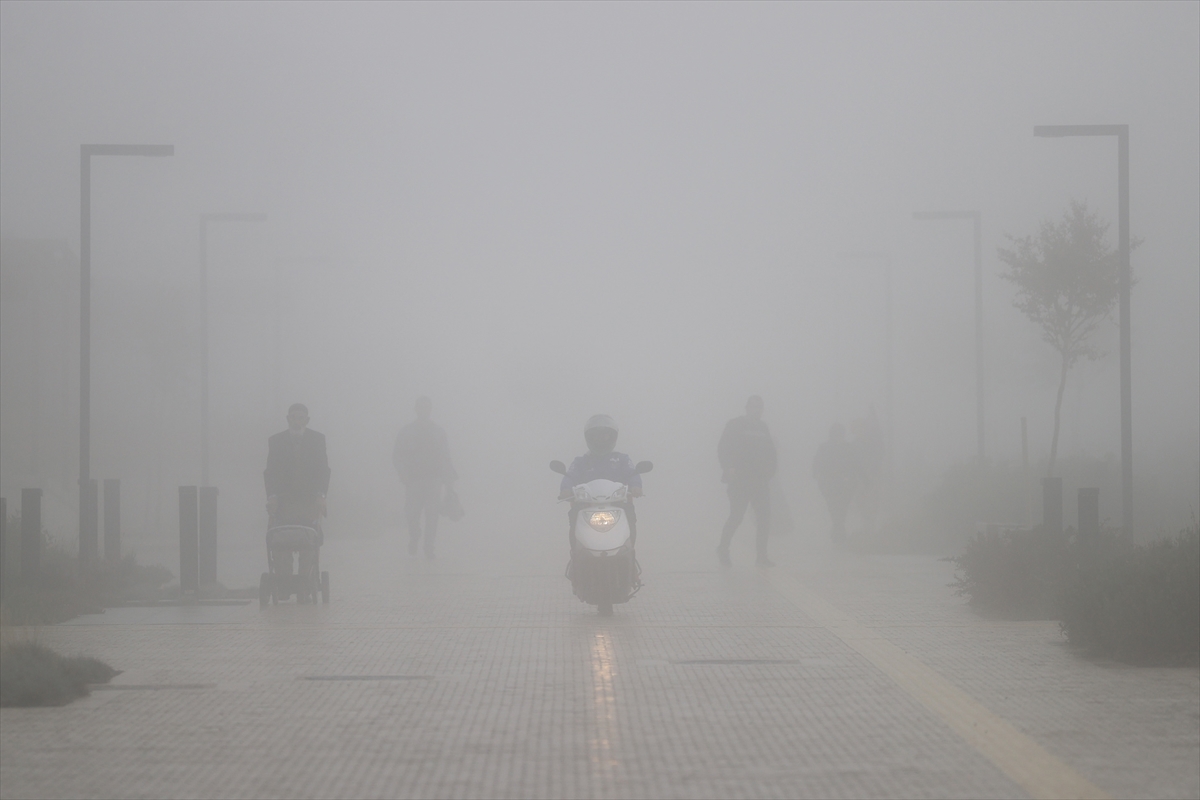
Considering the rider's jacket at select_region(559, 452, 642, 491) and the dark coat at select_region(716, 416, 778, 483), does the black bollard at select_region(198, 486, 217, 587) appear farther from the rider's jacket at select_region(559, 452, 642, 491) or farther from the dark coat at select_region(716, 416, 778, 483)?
the dark coat at select_region(716, 416, 778, 483)

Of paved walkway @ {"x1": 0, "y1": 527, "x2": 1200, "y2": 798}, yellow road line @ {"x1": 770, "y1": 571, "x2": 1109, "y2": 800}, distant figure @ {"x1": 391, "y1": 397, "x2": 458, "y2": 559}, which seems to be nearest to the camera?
yellow road line @ {"x1": 770, "y1": 571, "x2": 1109, "y2": 800}

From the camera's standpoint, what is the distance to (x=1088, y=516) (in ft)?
44.8

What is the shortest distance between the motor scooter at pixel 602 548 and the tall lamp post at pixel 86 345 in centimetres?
499

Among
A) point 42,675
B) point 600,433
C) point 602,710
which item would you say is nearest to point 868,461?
point 600,433

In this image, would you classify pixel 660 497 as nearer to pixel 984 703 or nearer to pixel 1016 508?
pixel 1016 508

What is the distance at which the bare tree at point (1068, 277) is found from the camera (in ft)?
84.1

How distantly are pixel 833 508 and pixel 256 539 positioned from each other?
9.32 meters

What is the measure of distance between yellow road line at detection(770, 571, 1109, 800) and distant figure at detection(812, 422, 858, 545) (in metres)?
11.0

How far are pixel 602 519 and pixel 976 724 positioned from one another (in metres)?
5.74

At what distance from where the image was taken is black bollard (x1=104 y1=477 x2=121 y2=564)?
661 inches

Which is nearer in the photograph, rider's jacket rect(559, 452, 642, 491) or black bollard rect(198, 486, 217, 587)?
rider's jacket rect(559, 452, 642, 491)

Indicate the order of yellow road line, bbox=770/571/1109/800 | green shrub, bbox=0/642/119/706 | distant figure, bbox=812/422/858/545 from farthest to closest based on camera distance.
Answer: distant figure, bbox=812/422/858/545 → green shrub, bbox=0/642/119/706 → yellow road line, bbox=770/571/1109/800

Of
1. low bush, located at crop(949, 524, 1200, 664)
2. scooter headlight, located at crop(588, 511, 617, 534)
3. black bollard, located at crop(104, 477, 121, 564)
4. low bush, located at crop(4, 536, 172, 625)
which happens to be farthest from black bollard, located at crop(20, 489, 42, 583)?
low bush, located at crop(949, 524, 1200, 664)

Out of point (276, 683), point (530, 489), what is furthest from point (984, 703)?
point (530, 489)
